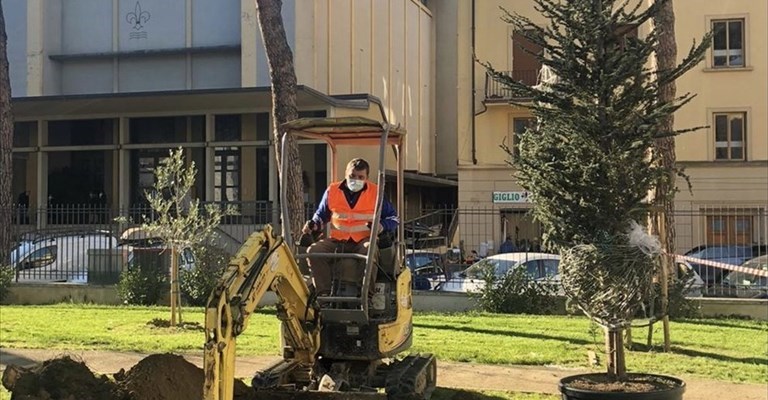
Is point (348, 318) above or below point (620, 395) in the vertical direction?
above

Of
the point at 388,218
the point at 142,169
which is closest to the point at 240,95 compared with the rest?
the point at 142,169

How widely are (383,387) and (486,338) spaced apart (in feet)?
18.0

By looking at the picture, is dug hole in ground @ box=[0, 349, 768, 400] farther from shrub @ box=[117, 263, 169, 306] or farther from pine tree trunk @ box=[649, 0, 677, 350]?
shrub @ box=[117, 263, 169, 306]

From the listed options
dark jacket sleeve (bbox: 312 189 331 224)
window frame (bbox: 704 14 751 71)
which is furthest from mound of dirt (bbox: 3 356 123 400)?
window frame (bbox: 704 14 751 71)

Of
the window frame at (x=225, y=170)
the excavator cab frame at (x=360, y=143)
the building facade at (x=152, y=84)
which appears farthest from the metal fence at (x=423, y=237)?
the excavator cab frame at (x=360, y=143)

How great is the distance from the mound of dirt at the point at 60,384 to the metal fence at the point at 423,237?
1048cm

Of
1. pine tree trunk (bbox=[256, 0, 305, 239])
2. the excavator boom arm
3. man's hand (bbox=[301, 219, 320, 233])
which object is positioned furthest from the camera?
pine tree trunk (bbox=[256, 0, 305, 239])

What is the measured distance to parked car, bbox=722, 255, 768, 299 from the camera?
51.6 feet

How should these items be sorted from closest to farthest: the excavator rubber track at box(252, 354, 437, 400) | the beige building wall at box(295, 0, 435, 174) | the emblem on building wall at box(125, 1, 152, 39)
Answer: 1. the excavator rubber track at box(252, 354, 437, 400)
2. the beige building wall at box(295, 0, 435, 174)
3. the emblem on building wall at box(125, 1, 152, 39)

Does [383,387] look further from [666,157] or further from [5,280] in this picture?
[5,280]

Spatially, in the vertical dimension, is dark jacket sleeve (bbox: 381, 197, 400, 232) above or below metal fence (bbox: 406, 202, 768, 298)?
above

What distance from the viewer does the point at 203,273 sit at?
650 inches

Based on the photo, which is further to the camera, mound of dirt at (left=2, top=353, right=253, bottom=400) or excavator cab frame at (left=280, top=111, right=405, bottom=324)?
excavator cab frame at (left=280, top=111, right=405, bottom=324)

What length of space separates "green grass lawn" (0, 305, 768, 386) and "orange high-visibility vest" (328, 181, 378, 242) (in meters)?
4.00
